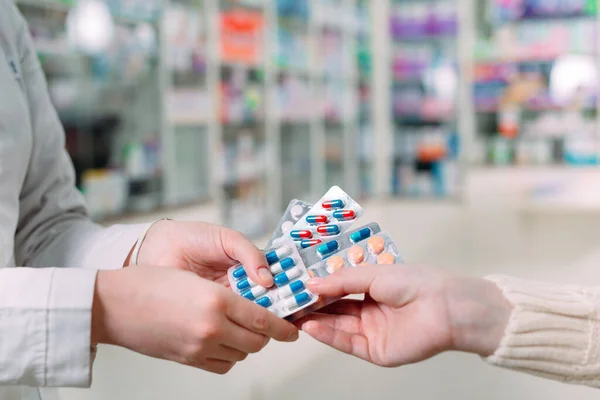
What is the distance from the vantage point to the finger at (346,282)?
1.08m

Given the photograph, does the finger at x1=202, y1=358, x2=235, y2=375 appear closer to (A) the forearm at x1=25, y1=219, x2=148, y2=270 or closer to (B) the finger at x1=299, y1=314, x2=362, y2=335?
(B) the finger at x1=299, y1=314, x2=362, y2=335

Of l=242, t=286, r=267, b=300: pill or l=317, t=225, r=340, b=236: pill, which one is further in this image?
l=317, t=225, r=340, b=236: pill

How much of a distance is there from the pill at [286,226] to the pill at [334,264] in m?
0.12

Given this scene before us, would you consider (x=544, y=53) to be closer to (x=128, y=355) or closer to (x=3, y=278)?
(x=128, y=355)

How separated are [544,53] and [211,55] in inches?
136

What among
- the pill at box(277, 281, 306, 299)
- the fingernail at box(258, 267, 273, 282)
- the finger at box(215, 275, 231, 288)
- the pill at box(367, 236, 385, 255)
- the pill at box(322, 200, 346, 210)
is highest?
the pill at box(322, 200, 346, 210)

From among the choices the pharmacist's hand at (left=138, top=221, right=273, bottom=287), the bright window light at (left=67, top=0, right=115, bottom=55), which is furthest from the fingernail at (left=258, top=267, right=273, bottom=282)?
the bright window light at (left=67, top=0, right=115, bottom=55)

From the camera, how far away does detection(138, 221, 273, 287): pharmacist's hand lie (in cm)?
112

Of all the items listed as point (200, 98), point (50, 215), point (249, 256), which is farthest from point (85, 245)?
point (200, 98)

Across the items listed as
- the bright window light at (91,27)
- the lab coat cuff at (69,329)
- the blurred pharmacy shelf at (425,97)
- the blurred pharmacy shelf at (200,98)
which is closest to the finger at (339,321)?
the lab coat cuff at (69,329)

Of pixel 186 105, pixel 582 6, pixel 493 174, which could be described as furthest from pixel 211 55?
pixel 582 6

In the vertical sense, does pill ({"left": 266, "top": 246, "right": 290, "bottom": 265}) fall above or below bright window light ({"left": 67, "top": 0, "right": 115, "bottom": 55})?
below

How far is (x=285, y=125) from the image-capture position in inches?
236

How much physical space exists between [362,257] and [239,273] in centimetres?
20
